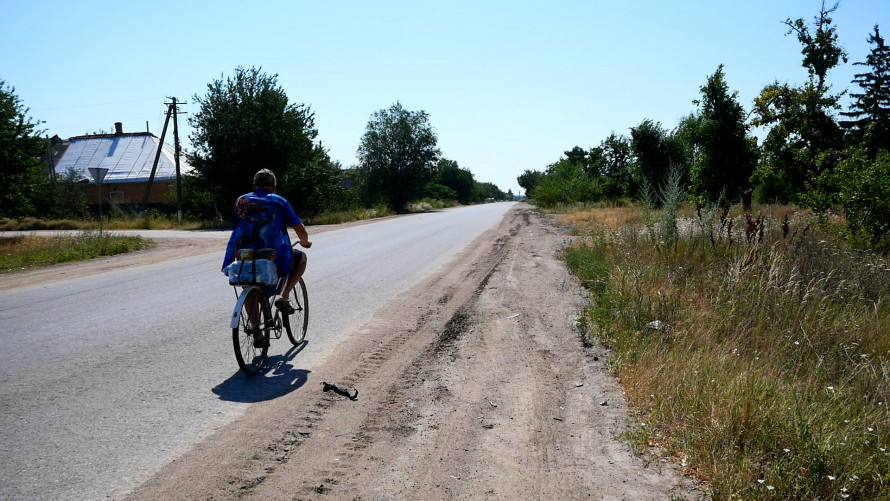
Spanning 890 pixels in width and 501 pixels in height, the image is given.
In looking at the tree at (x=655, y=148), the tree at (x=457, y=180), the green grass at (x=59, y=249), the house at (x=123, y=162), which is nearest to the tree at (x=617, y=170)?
the tree at (x=655, y=148)

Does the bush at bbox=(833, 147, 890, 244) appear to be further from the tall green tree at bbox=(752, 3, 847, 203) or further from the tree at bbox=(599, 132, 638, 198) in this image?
the tree at bbox=(599, 132, 638, 198)

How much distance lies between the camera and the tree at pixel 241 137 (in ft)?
109

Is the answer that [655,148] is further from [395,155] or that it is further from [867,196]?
[395,155]

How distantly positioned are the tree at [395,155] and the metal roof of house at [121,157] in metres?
18.0

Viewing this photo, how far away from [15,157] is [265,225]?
22508mm

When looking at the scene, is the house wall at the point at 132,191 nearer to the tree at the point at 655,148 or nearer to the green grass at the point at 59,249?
the green grass at the point at 59,249

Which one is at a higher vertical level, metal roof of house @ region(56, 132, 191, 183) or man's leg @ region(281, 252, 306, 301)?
metal roof of house @ region(56, 132, 191, 183)

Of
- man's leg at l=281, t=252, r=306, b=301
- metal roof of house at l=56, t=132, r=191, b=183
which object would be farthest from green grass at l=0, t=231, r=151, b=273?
metal roof of house at l=56, t=132, r=191, b=183

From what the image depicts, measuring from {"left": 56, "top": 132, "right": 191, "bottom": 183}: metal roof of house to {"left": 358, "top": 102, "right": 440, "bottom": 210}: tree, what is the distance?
18028 mm

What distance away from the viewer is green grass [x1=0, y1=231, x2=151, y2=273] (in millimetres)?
15414

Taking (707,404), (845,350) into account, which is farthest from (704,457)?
(845,350)

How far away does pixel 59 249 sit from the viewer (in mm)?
17359

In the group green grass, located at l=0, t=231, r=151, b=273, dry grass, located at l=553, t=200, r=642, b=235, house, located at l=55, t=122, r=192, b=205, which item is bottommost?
green grass, located at l=0, t=231, r=151, b=273

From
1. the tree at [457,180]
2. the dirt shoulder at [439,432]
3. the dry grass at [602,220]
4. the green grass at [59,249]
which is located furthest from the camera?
the tree at [457,180]
